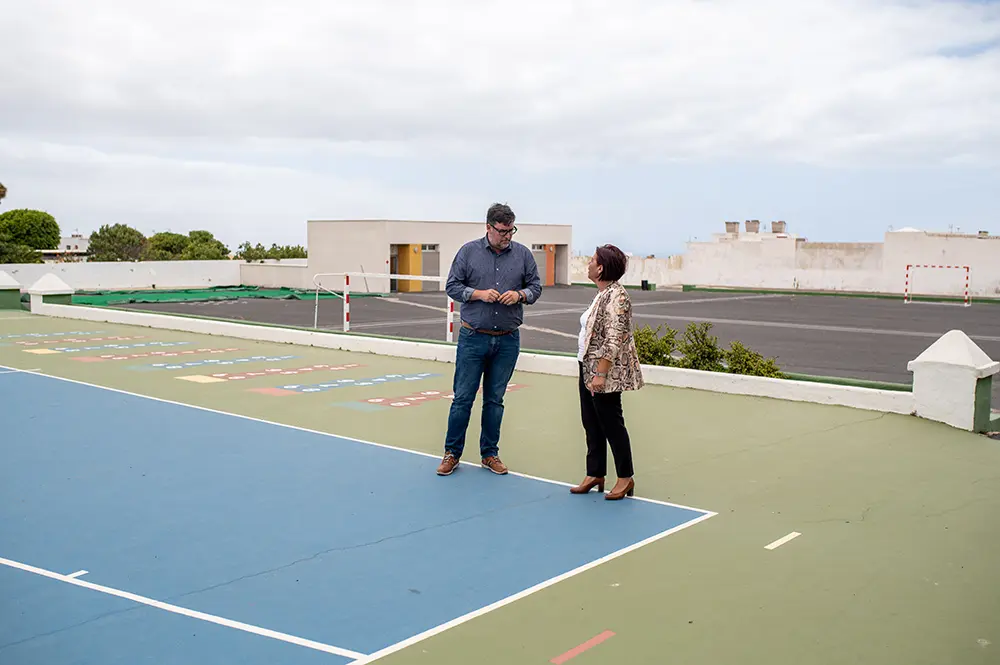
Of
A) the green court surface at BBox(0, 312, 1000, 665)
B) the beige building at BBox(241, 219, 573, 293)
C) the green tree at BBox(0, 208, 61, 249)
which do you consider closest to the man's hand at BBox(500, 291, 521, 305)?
the green court surface at BBox(0, 312, 1000, 665)

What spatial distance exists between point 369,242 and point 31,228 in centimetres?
6033

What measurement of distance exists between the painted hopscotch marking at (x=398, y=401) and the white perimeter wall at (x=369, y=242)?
32131 millimetres

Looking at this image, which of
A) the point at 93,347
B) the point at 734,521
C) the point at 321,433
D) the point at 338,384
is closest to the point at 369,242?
the point at 93,347

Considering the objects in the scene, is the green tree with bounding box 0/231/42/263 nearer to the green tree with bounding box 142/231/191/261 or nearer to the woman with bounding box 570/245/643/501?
the green tree with bounding box 142/231/191/261

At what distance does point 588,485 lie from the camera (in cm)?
710

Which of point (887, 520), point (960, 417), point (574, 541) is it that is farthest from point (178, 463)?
point (960, 417)

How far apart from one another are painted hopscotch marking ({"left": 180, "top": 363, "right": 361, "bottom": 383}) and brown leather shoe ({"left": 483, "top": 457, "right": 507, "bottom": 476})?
5.71m

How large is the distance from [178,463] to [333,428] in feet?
6.16

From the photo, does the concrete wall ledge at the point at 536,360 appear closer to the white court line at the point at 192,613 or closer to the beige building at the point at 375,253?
the white court line at the point at 192,613

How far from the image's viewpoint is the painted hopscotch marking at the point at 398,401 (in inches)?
427

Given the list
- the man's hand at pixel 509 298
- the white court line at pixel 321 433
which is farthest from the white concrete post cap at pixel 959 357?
the man's hand at pixel 509 298

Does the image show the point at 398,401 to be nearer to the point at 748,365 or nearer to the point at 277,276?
the point at 748,365

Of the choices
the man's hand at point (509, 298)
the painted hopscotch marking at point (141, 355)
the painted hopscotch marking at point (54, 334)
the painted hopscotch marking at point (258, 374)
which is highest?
the man's hand at point (509, 298)

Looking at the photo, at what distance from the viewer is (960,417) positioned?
9445 mm
